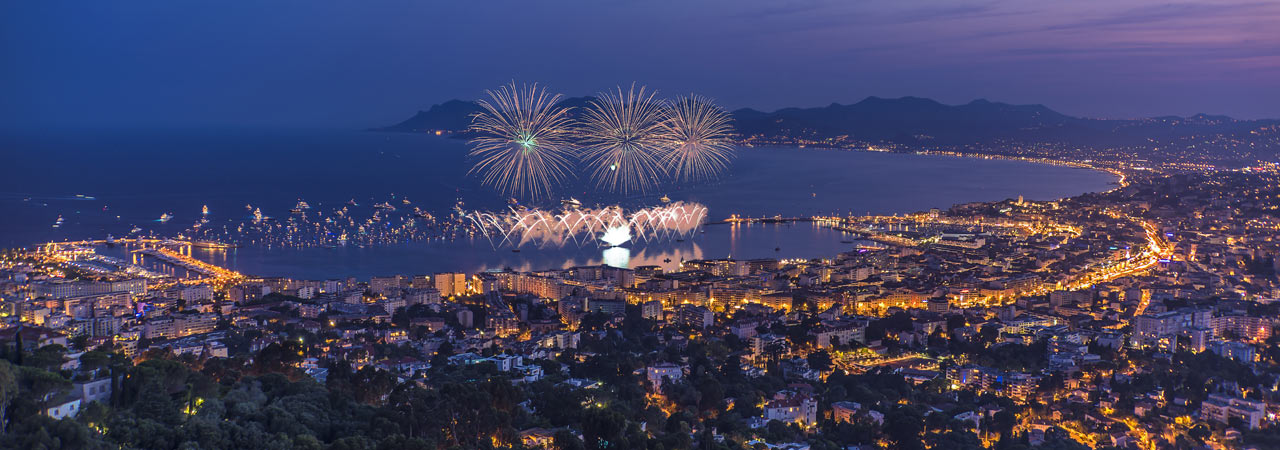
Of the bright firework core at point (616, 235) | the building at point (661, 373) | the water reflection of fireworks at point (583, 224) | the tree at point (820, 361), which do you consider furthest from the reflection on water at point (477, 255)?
the building at point (661, 373)

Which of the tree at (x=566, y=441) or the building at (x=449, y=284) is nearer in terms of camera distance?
the tree at (x=566, y=441)

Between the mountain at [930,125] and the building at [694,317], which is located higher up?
the mountain at [930,125]

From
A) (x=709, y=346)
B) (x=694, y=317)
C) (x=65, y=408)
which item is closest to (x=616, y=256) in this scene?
(x=694, y=317)

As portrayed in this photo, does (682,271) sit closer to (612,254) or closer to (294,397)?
(612,254)

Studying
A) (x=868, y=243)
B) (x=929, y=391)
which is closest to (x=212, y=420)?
(x=929, y=391)

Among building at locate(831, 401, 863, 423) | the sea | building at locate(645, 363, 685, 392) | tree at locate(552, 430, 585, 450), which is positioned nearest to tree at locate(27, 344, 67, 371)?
tree at locate(552, 430, 585, 450)

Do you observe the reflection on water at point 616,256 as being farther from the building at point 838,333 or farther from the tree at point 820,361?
the tree at point 820,361

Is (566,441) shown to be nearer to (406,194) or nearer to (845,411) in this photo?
(845,411)
